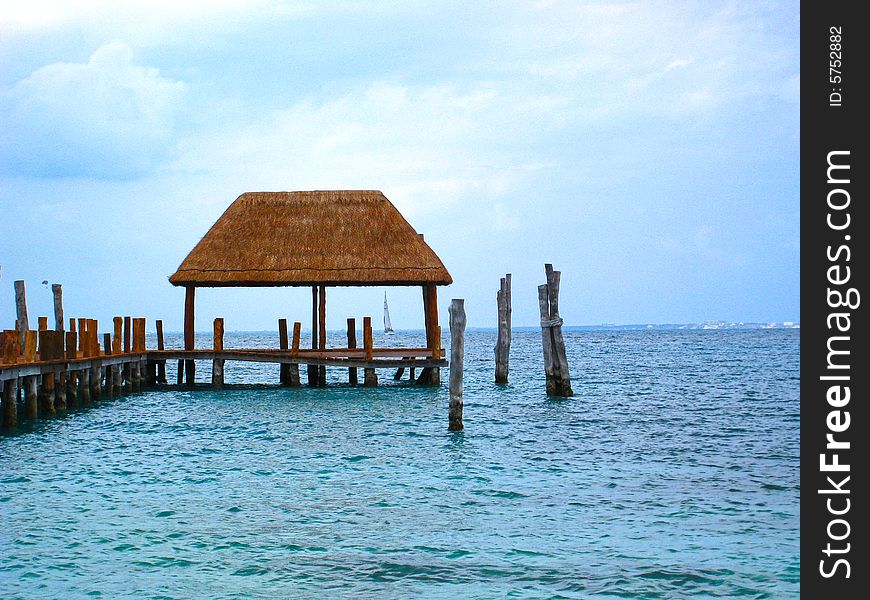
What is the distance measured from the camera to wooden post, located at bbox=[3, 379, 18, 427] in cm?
1803

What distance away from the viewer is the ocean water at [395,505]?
873cm

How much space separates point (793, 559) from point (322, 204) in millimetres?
21449

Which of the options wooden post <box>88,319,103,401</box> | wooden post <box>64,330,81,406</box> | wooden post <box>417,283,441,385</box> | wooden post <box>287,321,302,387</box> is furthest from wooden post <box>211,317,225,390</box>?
wooden post <box>417,283,441,385</box>

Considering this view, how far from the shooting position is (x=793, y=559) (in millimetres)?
9391

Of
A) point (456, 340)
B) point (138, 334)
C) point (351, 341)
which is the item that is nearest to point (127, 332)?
point (138, 334)

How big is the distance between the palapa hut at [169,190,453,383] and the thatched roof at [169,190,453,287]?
1.1 inches

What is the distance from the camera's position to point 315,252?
26.7 m

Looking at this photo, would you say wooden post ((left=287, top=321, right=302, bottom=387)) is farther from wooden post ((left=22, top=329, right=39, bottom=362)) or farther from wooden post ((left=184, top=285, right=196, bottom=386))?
wooden post ((left=22, top=329, right=39, bottom=362))

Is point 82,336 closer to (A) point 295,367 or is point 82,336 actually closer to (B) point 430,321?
(A) point 295,367

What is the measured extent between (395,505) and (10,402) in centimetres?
1006


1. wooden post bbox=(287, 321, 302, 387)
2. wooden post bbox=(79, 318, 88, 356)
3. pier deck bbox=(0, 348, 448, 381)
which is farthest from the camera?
wooden post bbox=(287, 321, 302, 387)

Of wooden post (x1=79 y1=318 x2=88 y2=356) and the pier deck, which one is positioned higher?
wooden post (x1=79 y1=318 x2=88 y2=356)
